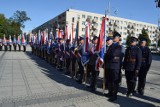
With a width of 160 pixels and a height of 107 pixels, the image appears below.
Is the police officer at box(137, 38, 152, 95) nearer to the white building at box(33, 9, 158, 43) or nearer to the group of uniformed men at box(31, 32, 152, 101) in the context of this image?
the group of uniformed men at box(31, 32, 152, 101)

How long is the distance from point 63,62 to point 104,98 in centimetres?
643

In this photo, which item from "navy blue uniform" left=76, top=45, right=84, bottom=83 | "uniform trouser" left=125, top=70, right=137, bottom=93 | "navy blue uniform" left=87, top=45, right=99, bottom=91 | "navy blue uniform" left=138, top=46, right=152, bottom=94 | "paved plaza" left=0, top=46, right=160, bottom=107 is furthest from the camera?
"navy blue uniform" left=76, top=45, right=84, bottom=83

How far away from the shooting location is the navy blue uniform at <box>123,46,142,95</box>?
24.8ft

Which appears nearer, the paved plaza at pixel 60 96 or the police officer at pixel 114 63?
the paved plaza at pixel 60 96

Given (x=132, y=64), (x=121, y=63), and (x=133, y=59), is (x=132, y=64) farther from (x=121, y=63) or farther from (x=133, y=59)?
(x=121, y=63)

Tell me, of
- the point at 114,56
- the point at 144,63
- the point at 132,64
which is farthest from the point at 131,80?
the point at 114,56

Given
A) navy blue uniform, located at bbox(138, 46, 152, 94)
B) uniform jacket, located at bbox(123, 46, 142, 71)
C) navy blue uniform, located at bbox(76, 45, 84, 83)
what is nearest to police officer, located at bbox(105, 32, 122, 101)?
uniform jacket, located at bbox(123, 46, 142, 71)

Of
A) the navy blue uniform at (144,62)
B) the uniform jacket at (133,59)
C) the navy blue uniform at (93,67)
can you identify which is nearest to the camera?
the uniform jacket at (133,59)

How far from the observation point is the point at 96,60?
8469 millimetres

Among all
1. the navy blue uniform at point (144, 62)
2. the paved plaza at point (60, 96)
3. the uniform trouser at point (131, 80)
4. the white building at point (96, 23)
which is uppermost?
the white building at point (96, 23)

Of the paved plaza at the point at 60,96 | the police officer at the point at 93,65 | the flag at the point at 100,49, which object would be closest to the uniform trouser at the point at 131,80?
the paved plaza at the point at 60,96

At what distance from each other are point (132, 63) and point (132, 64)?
0.10 ft

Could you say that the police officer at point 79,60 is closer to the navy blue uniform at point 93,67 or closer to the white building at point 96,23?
the navy blue uniform at point 93,67

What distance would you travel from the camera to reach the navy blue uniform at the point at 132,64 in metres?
7.56
